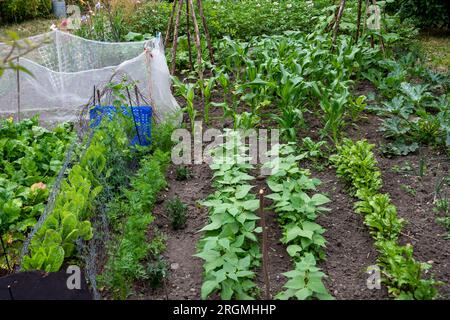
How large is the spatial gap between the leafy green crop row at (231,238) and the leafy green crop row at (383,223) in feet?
2.46

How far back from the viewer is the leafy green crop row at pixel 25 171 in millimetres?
3609

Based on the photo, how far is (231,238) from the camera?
324 cm

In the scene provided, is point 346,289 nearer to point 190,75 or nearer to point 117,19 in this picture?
point 190,75

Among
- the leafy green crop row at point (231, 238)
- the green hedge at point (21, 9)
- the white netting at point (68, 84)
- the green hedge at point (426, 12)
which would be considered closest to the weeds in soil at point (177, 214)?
the leafy green crop row at point (231, 238)

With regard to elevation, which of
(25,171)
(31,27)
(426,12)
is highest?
(426,12)

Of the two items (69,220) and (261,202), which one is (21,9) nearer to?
A: (69,220)

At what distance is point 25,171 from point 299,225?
2235mm

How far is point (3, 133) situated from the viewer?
15.4 ft

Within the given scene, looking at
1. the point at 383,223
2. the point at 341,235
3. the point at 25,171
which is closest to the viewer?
the point at 383,223

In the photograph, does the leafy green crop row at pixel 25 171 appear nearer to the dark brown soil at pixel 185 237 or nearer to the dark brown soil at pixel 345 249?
the dark brown soil at pixel 185 237

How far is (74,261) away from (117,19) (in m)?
4.94

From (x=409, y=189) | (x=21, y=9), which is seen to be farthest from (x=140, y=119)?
(x=21, y=9)

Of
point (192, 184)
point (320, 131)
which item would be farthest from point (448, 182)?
point (192, 184)

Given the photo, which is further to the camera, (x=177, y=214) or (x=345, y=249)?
(x=177, y=214)
